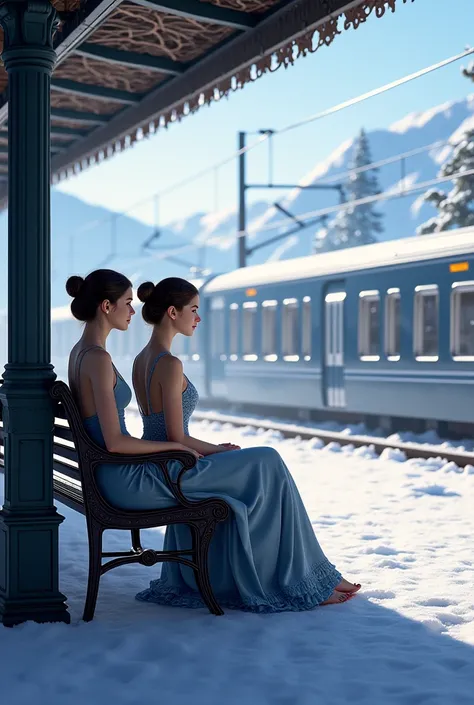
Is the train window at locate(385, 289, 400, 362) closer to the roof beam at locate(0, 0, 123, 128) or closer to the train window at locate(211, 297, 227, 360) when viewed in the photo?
the train window at locate(211, 297, 227, 360)

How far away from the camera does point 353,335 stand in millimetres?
19016

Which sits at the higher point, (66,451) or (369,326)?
(369,326)

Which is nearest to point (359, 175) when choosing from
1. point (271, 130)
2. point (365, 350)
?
point (271, 130)

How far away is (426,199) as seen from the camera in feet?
139

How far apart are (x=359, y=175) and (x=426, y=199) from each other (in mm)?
52810

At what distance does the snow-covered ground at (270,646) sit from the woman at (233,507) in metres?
0.14

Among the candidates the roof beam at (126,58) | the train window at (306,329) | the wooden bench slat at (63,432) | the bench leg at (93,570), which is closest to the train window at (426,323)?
the train window at (306,329)

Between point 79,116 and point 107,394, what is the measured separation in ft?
14.6

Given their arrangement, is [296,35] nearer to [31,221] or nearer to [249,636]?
[31,221]

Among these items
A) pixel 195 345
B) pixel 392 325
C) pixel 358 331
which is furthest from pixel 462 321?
pixel 195 345

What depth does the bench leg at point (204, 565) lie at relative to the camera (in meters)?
5.57

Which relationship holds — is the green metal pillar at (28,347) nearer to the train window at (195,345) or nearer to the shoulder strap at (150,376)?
the shoulder strap at (150,376)

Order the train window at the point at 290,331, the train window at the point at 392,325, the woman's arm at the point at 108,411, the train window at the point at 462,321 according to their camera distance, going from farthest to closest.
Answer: the train window at the point at 290,331 → the train window at the point at 392,325 → the train window at the point at 462,321 → the woman's arm at the point at 108,411

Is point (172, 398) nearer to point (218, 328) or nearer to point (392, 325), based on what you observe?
point (392, 325)
